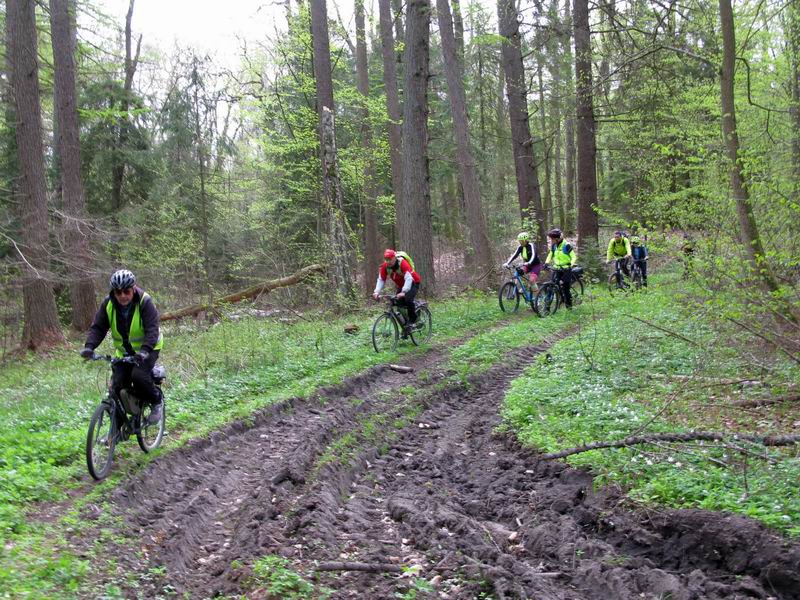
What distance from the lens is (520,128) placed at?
19500 mm

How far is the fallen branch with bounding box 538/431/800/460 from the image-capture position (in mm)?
5125

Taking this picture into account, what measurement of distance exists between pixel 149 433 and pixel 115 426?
685mm

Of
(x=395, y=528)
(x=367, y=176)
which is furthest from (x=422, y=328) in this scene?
(x=367, y=176)

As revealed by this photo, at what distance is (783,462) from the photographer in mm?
4688

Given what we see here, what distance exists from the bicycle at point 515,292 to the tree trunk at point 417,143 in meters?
2.36

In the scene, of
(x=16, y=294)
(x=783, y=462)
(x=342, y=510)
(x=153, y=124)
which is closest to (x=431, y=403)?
(x=342, y=510)

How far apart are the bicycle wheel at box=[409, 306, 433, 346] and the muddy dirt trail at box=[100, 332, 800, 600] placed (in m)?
4.92

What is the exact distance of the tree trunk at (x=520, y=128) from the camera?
60.5 feet

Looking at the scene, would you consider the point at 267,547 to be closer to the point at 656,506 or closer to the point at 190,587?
the point at 190,587

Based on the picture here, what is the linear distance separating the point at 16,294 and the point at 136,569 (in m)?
15.1

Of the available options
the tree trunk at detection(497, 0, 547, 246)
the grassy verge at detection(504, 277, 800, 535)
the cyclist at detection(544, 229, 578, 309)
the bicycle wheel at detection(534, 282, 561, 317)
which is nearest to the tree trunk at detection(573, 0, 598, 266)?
the tree trunk at detection(497, 0, 547, 246)

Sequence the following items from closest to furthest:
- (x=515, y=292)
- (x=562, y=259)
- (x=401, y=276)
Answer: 1. (x=401, y=276)
2. (x=562, y=259)
3. (x=515, y=292)

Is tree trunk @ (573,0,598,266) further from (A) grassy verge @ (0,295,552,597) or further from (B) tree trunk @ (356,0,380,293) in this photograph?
(B) tree trunk @ (356,0,380,293)

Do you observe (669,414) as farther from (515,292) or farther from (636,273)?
(636,273)
